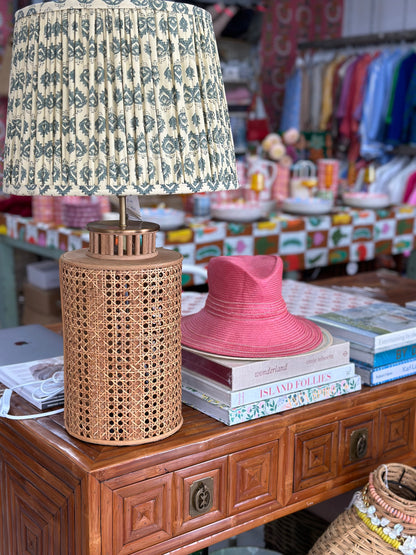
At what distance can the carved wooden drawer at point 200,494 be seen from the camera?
3.27ft

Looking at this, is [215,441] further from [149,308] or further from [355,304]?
[355,304]

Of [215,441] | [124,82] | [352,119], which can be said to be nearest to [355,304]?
[215,441]

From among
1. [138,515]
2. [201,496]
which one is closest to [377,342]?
[201,496]

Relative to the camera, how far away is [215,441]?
1.02m

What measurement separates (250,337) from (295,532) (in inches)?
33.7

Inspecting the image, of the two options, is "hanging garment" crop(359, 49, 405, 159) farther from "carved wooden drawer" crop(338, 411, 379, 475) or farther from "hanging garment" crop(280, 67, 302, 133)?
"carved wooden drawer" crop(338, 411, 379, 475)

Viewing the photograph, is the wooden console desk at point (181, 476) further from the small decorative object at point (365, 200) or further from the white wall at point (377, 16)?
the white wall at point (377, 16)

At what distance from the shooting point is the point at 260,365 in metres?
1.07

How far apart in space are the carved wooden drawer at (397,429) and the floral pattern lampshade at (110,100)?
2.18 ft

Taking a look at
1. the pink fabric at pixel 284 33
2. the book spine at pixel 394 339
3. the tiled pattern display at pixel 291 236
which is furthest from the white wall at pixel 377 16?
the book spine at pixel 394 339

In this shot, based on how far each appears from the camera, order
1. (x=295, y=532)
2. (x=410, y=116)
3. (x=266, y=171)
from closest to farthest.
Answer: (x=295, y=532) < (x=266, y=171) < (x=410, y=116)

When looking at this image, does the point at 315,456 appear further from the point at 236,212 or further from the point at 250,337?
the point at 236,212

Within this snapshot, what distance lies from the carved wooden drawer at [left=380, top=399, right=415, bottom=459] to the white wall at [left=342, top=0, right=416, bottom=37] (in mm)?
5415

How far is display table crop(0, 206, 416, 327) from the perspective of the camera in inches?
109
